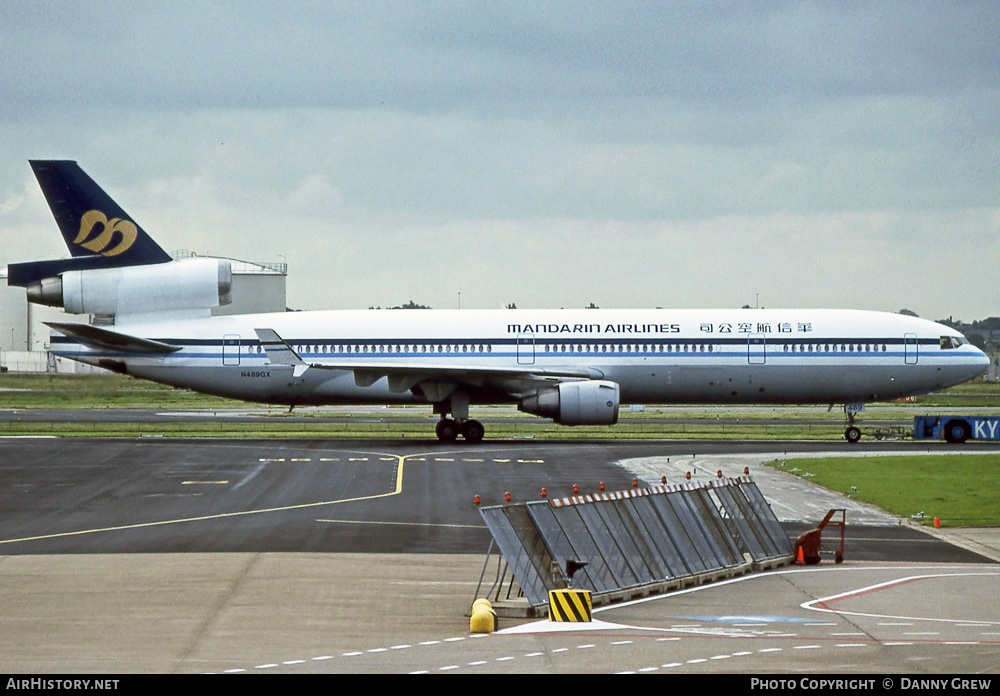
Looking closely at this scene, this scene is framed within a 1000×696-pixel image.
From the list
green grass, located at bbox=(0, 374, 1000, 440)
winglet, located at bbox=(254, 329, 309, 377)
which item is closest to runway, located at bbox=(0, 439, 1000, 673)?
winglet, located at bbox=(254, 329, 309, 377)

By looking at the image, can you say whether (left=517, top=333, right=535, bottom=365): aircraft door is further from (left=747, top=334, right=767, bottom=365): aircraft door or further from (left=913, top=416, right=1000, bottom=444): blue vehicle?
(left=913, top=416, right=1000, bottom=444): blue vehicle

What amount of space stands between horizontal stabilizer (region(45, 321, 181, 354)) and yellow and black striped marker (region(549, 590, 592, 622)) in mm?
33778

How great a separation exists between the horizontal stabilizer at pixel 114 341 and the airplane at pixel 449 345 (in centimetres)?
7

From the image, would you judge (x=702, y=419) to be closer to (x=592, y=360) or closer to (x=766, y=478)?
(x=592, y=360)

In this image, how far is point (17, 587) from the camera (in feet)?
59.2

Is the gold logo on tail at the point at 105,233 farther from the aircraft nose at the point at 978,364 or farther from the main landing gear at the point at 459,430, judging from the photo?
the aircraft nose at the point at 978,364

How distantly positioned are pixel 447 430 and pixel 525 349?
4.22 metres

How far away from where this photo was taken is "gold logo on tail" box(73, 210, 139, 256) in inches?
1901

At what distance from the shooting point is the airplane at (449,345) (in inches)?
1886

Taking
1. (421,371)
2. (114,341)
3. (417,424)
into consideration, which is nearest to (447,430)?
(421,371)

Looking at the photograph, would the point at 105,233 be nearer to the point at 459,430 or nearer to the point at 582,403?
the point at 459,430

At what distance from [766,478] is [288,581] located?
62.1 feet

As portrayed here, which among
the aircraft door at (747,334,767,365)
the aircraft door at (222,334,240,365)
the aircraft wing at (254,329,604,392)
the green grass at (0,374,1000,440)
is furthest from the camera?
the green grass at (0,374,1000,440)
